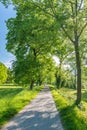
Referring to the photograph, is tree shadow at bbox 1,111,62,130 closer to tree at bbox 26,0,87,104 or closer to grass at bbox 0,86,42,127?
grass at bbox 0,86,42,127

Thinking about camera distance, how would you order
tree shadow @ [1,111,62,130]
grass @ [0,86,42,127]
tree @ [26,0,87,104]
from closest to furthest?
tree shadow @ [1,111,62,130]
grass @ [0,86,42,127]
tree @ [26,0,87,104]

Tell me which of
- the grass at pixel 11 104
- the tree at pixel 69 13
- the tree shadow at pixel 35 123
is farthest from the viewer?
the tree at pixel 69 13

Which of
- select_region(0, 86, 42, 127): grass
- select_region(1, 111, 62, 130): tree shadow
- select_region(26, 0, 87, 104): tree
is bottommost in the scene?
select_region(1, 111, 62, 130): tree shadow

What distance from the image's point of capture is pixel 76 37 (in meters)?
25.4

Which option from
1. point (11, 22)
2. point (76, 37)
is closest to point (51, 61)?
point (11, 22)

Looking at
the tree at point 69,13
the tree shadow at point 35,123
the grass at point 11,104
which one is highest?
the tree at point 69,13

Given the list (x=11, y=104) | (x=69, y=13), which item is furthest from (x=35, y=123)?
(x=69, y=13)

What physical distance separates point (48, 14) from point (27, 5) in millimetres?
2027

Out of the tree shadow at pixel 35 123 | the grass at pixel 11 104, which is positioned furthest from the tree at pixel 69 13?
the tree shadow at pixel 35 123

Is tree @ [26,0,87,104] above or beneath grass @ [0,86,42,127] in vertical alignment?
→ above

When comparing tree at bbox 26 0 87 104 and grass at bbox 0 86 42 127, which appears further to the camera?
tree at bbox 26 0 87 104

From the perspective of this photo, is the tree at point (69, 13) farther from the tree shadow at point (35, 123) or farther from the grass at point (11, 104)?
the tree shadow at point (35, 123)

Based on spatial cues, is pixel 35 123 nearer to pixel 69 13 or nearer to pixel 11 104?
pixel 11 104

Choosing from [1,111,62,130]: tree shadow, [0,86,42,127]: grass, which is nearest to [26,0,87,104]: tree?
[0,86,42,127]: grass
